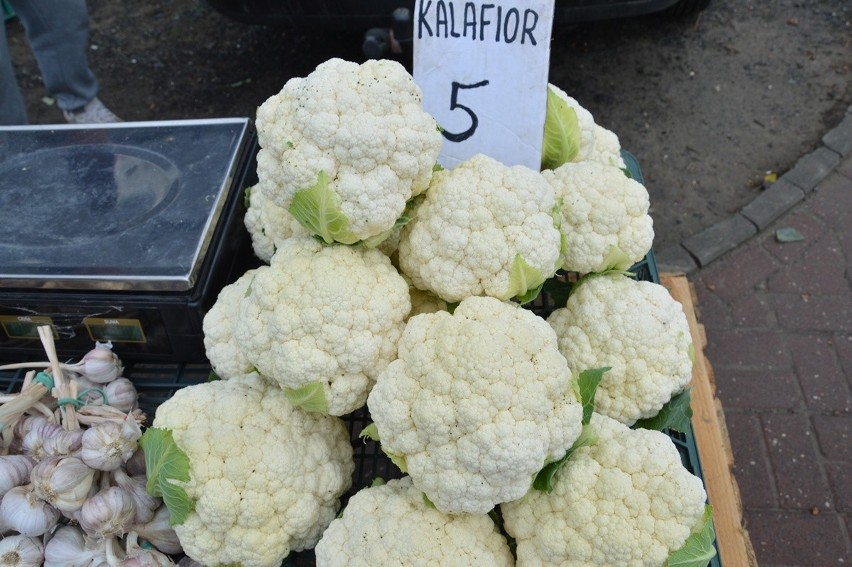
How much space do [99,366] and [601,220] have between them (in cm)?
119

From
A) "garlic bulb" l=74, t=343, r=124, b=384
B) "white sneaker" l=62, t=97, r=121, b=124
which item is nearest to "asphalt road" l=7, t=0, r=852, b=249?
"white sneaker" l=62, t=97, r=121, b=124

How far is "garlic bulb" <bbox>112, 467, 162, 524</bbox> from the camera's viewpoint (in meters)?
1.38

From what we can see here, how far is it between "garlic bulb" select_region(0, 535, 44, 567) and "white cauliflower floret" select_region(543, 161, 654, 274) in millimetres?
1264

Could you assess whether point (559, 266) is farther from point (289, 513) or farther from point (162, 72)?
point (162, 72)

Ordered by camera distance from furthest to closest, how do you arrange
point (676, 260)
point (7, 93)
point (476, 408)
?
point (676, 260) < point (7, 93) < point (476, 408)

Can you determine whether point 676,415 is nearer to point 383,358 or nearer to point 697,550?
point 697,550

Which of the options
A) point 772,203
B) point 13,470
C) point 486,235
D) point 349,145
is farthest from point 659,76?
point 13,470

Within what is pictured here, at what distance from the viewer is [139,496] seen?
1.38 metres

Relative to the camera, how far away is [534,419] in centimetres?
118

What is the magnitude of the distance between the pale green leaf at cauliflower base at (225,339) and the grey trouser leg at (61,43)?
8.24 ft

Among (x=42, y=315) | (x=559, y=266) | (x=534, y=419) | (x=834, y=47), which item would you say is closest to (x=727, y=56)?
(x=834, y=47)

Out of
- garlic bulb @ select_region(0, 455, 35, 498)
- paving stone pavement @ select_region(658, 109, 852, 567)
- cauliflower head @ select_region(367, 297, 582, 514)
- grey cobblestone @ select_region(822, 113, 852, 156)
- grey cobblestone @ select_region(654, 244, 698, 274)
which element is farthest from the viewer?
grey cobblestone @ select_region(822, 113, 852, 156)

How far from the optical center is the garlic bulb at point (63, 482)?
132 centimetres

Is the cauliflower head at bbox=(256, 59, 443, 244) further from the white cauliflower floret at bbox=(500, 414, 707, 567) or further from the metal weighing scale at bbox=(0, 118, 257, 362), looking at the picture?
the white cauliflower floret at bbox=(500, 414, 707, 567)
